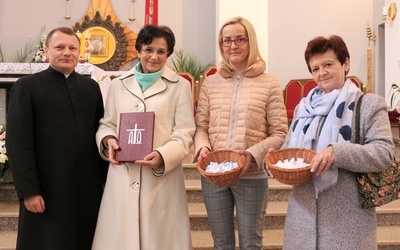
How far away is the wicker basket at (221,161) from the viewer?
1.92m

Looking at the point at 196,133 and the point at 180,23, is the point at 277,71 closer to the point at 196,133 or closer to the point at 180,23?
the point at 180,23

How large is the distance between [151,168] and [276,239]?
5.36 ft

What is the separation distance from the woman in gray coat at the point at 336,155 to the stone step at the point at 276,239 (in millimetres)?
1432

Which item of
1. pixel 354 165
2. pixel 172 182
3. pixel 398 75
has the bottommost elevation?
pixel 172 182

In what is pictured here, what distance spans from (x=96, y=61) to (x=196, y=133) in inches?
211

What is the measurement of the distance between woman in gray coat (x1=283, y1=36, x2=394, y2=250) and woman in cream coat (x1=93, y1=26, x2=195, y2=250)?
1.92 ft

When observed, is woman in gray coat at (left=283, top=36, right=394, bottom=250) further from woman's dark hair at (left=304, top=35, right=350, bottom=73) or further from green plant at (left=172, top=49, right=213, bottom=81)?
green plant at (left=172, top=49, right=213, bottom=81)

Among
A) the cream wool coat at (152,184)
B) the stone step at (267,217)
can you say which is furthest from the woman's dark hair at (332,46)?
the stone step at (267,217)

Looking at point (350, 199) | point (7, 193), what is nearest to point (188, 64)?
point (7, 193)

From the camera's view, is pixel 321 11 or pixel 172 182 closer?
pixel 172 182

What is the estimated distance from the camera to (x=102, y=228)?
7.18ft

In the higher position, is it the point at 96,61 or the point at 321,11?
the point at 321,11

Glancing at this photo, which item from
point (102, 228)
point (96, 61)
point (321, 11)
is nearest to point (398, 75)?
point (321, 11)

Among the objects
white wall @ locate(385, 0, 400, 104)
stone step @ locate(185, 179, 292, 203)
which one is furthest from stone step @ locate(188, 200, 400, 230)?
white wall @ locate(385, 0, 400, 104)
